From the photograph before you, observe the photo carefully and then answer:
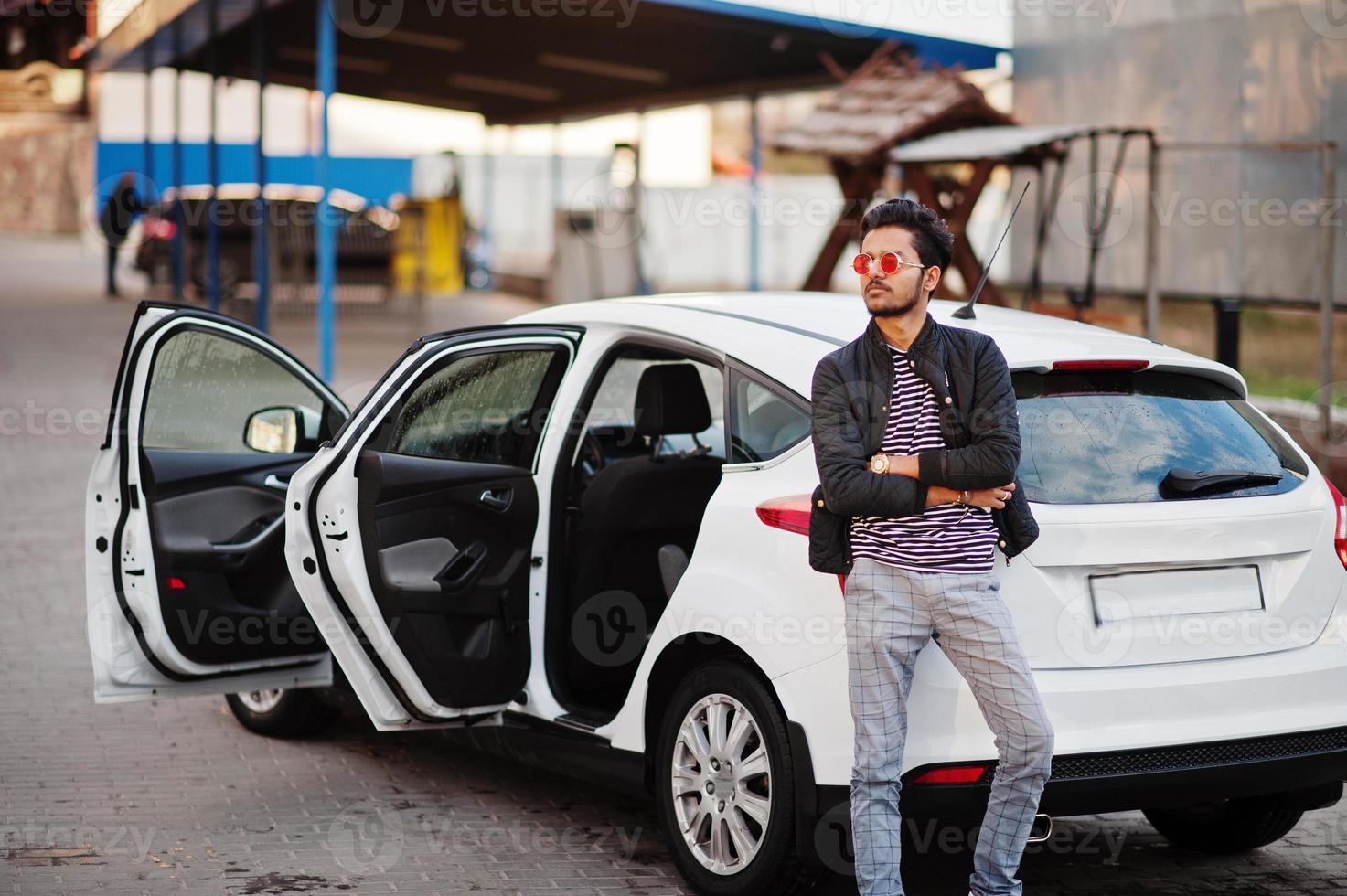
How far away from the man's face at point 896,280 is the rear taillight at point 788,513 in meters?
0.52

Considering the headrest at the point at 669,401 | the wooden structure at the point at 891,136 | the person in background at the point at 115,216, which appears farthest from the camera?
the person in background at the point at 115,216

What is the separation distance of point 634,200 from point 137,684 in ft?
65.4

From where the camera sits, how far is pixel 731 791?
182 inches

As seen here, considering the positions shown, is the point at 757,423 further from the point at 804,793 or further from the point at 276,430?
the point at 276,430

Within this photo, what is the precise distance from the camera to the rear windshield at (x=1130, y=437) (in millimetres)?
4363

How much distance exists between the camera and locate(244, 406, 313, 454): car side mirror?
6.43 meters

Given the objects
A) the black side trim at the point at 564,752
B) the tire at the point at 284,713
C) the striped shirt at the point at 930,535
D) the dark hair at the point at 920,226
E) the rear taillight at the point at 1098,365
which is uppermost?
the dark hair at the point at 920,226

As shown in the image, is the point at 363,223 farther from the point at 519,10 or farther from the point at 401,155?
the point at 401,155

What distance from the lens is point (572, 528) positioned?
224 inches

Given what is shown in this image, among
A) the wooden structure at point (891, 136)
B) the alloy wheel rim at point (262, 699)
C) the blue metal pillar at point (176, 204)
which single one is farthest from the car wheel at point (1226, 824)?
the blue metal pillar at point (176, 204)

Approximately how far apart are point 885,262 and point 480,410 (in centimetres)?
192
